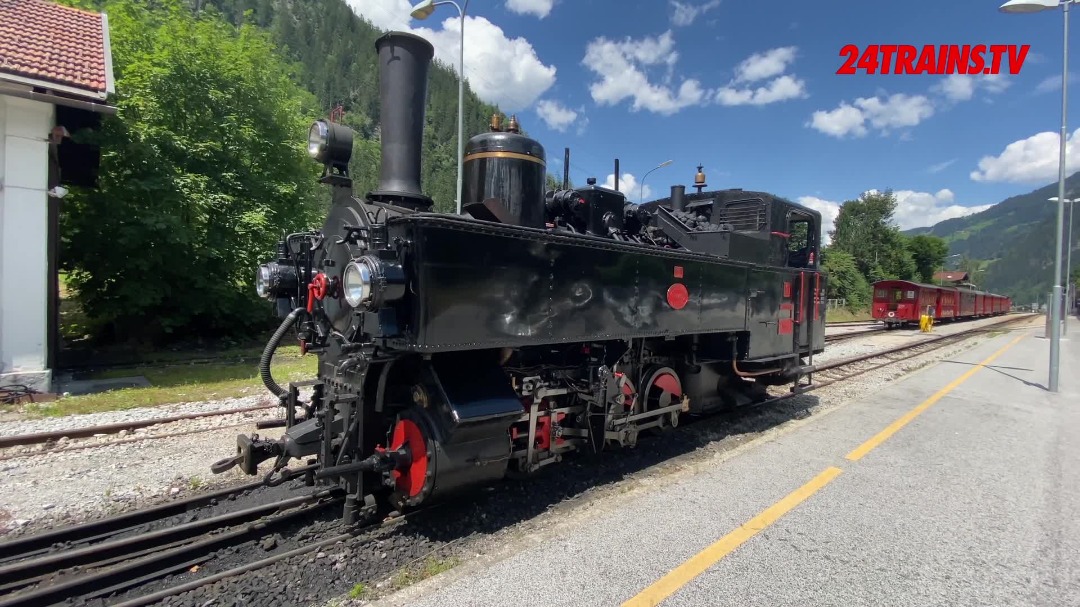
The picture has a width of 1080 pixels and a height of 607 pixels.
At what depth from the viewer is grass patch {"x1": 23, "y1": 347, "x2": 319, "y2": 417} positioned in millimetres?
7480

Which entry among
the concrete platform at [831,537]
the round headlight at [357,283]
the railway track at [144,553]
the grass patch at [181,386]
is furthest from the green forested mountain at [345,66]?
the round headlight at [357,283]

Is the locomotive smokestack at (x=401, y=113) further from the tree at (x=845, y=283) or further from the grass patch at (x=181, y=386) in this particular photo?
the tree at (x=845, y=283)

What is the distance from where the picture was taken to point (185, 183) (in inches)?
445

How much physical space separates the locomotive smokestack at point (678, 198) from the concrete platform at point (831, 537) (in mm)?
3191

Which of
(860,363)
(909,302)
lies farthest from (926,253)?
(860,363)

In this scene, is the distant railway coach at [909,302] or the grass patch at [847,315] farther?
the grass patch at [847,315]

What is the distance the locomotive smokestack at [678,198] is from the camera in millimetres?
7152

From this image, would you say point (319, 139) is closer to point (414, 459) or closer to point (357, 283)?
point (357, 283)

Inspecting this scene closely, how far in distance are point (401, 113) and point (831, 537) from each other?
4256mm

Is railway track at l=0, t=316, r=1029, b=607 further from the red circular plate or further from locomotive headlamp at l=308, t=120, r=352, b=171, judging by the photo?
the red circular plate

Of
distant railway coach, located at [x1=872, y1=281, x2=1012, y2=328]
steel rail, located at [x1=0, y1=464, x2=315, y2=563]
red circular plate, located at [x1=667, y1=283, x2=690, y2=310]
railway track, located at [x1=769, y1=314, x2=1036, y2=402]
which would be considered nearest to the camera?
steel rail, located at [x1=0, y1=464, x2=315, y2=563]

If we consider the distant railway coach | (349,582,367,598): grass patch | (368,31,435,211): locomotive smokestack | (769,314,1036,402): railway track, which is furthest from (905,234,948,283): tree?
(349,582,367,598): grass patch

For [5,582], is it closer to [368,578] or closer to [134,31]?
[368,578]

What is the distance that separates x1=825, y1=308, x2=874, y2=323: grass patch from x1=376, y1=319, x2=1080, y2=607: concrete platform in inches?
1237
